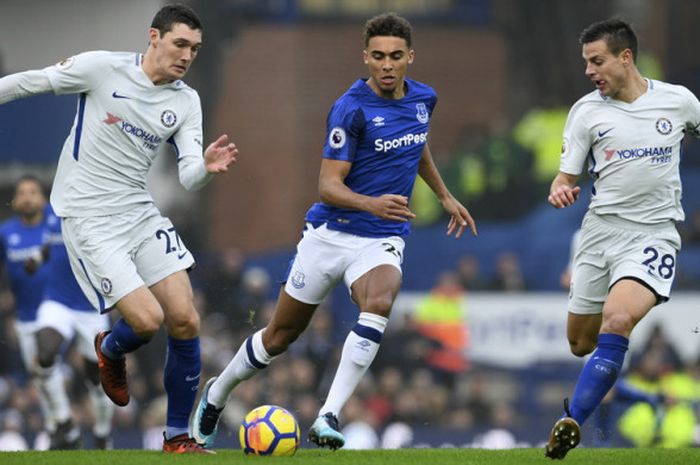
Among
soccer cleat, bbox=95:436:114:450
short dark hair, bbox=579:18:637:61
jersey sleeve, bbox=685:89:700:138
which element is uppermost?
short dark hair, bbox=579:18:637:61

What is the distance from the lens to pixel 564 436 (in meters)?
8.12

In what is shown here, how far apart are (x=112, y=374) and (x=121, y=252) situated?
80 centimetres

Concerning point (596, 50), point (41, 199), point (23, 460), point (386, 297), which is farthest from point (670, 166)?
point (41, 199)

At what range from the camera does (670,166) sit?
8.70 m

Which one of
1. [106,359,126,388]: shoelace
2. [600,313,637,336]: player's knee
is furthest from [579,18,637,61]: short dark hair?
[106,359,126,388]: shoelace

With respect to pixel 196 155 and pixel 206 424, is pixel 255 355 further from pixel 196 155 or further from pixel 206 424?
pixel 196 155

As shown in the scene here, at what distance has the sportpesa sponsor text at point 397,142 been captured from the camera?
8.84 meters

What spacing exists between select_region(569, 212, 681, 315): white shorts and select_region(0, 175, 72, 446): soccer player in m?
5.56

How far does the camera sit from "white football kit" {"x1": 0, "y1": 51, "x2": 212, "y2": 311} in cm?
882

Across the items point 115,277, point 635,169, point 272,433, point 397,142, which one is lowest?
point 272,433

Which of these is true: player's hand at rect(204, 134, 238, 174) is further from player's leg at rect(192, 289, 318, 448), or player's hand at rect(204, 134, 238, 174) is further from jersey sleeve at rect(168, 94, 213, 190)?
player's leg at rect(192, 289, 318, 448)

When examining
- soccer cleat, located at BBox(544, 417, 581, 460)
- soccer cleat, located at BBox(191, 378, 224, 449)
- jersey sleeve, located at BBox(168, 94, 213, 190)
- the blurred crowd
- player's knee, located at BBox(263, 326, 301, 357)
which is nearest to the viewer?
soccer cleat, located at BBox(544, 417, 581, 460)

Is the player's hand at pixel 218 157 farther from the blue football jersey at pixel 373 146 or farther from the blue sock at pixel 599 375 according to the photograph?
the blue sock at pixel 599 375

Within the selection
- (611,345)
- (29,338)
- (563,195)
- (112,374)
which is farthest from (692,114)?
(29,338)
